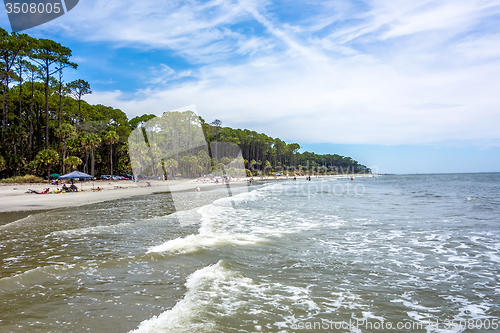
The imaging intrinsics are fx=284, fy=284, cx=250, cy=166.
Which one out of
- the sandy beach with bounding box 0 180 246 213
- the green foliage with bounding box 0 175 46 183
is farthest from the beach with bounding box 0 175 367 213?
the green foliage with bounding box 0 175 46 183

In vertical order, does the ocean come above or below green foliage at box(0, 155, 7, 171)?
below

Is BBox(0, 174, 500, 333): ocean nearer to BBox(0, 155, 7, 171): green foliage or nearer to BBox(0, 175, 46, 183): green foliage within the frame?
BBox(0, 175, 46, 183): green foliage

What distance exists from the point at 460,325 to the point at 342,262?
3.26m

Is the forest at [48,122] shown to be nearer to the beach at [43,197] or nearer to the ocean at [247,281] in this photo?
the beach at [43,197]

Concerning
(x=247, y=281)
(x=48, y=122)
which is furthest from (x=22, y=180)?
(x=247, y=281)

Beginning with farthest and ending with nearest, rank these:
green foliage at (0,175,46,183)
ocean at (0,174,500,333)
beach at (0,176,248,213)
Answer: green foliage at (0,175,46,183), beach at (0,176,248,213), ocean at (0,174,500,333)

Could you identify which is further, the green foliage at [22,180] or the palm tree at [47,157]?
the palm tree at [47,157]

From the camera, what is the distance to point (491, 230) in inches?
484

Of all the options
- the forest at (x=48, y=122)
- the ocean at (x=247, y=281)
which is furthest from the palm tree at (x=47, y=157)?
the ocean at (x=247, y=281)

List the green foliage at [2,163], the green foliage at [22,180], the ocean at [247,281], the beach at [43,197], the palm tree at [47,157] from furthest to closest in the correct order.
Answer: the palm tree at [47,157] → the green foliage at [2,163] → the green foliage at [22,180] → the beach at [43,197] → the ocean at [247,281]

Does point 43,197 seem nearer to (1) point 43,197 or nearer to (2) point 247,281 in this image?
(1) point 43,197

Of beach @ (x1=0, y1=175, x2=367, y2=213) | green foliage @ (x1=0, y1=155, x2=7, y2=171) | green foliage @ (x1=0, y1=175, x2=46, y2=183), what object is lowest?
beach @ (x1=0, y1=175, x2=367, y2=213)

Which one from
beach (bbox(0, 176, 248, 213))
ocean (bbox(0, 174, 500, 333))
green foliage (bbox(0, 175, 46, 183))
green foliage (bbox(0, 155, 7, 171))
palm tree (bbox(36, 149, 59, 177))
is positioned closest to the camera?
ocean (bbox(0, 174, 500, 333))

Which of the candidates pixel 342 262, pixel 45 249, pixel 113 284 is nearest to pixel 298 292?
pixel 342 262
